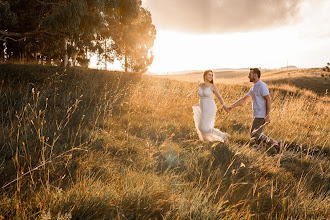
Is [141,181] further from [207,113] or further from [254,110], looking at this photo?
[254,110]

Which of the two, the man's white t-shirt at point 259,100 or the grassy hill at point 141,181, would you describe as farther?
the man's white t-shirt at point 259,100

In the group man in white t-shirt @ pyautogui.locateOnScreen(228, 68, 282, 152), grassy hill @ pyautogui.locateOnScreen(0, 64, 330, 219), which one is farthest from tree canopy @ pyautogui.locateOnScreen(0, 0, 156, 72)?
man in white t-shirt @ pyautogui.locateOnScreen(228, 68, 282, 152)

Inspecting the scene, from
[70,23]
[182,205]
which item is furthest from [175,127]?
[70,23]

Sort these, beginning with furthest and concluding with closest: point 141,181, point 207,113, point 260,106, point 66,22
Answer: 1. point 66,22
2. point 207,113
3. point 260,106
4. point 141,181

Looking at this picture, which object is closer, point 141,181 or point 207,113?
point 141,181

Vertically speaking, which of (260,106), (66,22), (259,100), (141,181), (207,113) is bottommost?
(141,181)

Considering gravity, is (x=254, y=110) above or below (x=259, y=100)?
below

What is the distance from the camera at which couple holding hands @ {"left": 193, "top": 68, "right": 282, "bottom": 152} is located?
4.48 meters

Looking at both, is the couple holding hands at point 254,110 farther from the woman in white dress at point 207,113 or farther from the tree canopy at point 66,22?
the tree canopy at point 66,22

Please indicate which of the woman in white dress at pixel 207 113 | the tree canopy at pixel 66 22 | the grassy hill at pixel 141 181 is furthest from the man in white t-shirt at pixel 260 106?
the tree canopy at pixel 66 22

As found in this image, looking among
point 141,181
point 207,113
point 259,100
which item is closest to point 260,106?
point 259,100

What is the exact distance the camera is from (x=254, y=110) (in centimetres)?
462

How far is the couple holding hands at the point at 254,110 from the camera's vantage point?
14.7 feet

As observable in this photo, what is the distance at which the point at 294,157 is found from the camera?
171 inches
